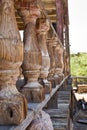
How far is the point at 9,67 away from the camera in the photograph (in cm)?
200

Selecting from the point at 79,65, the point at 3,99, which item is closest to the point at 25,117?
the point at 3,99

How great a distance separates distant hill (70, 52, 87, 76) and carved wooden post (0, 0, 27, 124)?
150ft

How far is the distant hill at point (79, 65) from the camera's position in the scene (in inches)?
1879

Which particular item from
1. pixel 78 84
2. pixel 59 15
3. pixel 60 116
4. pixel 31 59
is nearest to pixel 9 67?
pixel 31 59

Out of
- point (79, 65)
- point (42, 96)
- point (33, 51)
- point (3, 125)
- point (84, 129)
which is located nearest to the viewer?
point (3, 125)

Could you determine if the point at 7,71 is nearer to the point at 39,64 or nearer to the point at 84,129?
the point at 39,64

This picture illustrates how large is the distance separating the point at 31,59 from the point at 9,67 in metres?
0.62

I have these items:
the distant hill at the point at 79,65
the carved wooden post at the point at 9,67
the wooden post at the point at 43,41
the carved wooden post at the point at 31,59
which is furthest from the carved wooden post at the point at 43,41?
the distant hill at the point at 79,65

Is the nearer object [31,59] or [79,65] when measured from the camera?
[31,59]

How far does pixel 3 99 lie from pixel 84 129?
35.1ft

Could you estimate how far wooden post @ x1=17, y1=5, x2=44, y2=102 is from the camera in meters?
2.61

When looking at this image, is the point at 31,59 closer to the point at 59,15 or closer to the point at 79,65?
the point at 59,15

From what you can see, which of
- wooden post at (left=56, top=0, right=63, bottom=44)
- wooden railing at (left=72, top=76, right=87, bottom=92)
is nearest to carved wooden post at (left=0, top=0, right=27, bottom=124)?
wooden post at (left=56, top=0, right=63, bottom=44)

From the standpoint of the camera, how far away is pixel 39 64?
8.81 ft
